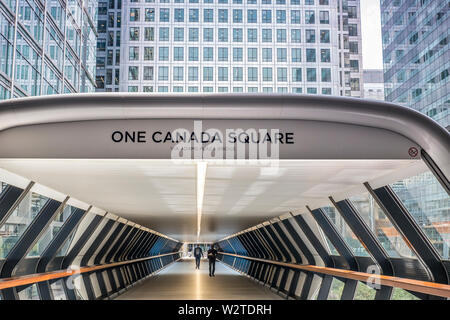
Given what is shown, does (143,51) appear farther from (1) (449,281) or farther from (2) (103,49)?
(1) (449,281)

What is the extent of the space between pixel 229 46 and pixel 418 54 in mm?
24419

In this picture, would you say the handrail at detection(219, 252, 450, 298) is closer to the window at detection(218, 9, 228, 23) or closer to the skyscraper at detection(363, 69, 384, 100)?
the window at detection(218, 9, 228, 23)

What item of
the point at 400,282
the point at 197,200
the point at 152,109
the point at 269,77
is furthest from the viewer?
the point at 269,77

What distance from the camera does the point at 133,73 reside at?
71.6 meters

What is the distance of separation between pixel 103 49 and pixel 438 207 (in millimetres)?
79980

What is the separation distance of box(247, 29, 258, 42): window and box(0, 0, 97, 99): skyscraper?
28498 millimetres

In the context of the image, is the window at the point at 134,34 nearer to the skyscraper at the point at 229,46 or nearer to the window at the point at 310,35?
the skyscraper at the point at 229,46

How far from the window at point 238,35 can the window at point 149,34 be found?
11.1m

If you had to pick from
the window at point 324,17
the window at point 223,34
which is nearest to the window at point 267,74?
the window at point 223,34

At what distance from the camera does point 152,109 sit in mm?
5656

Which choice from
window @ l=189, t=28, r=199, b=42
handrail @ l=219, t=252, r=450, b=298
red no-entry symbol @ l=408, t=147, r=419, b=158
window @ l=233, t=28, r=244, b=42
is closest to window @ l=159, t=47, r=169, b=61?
window @ l=189, t=28, r=199, b=42

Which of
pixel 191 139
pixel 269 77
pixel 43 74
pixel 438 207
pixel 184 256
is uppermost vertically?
pixel 269 77

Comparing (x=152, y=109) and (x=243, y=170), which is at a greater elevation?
(x=152, y=109)
